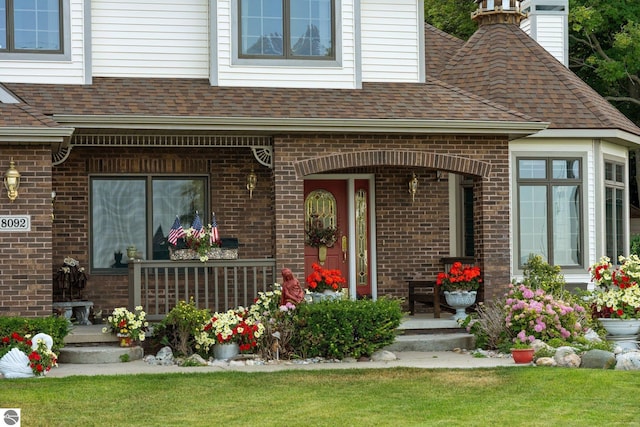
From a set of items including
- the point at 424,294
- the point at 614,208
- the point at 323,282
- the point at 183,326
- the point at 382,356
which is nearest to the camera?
the point at 183,326

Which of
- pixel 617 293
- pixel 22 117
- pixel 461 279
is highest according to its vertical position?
pixel 22 117

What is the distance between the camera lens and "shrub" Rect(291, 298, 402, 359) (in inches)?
530

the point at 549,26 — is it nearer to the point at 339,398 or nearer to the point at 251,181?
the point at 251,181

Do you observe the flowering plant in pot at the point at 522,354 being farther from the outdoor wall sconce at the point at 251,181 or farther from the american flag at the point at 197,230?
the outdoor wall sconce at the point at 251,181

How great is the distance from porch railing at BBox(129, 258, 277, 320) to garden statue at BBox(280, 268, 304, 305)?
65cm

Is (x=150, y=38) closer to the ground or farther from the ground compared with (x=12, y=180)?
farther from the ground

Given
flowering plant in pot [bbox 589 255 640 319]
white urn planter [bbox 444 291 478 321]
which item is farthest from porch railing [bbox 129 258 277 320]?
flowering plant in pot [bbox 589 255 640 319]

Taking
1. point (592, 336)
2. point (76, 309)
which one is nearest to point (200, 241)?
point (76, 309)

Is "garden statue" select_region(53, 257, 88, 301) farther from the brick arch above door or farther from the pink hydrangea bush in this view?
the pink hydrangea bush

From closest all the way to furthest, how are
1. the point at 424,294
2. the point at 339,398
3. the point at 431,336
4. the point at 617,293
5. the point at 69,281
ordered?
the point at 339,398 → the point at 431,336 → the point at 617,293 → the point at 69,281 → the point at 424,294

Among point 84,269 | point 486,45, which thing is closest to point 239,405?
point 84,269

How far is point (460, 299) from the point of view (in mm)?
15406

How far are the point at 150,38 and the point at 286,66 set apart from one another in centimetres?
202

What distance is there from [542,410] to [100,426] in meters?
3.89
